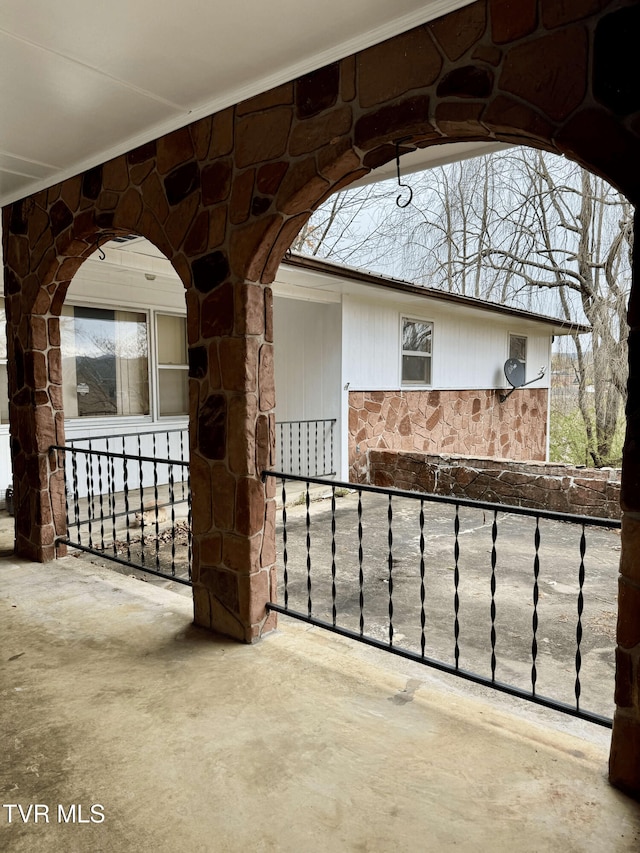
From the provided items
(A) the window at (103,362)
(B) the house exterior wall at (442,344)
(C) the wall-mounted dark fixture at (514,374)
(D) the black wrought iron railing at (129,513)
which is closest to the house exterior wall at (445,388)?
(B) the house exterior wall at (442,344)

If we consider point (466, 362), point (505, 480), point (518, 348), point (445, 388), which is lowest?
point (505, 480)

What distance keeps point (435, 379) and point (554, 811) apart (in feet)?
24.9

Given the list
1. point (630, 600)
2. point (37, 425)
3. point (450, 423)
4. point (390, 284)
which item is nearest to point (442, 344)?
point (450, 423)

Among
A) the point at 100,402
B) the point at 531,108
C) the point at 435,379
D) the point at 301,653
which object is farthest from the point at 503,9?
the point at 435,379

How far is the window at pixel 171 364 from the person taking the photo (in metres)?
6.80

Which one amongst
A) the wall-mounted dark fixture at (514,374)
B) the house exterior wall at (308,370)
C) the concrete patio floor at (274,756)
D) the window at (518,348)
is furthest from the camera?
the window at (518,348)

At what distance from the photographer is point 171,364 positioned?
22.6 ft

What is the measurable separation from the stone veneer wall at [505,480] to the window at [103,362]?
3.19 m

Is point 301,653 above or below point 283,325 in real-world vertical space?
below

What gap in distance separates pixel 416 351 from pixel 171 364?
11.9 ft

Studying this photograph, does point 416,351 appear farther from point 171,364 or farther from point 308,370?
point 171,364

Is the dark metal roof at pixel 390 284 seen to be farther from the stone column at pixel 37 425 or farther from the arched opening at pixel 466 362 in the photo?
the stone column at pixel 37 425

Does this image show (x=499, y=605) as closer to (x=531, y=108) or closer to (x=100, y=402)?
(x=531, y=108)

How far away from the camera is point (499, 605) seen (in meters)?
3.71
